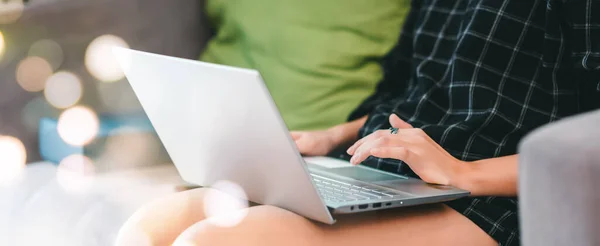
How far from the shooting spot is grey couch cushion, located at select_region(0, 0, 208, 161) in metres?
1.42

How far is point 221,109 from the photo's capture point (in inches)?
32.2

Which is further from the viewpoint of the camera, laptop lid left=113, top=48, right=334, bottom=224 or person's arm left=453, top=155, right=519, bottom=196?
person's arm left=453, top=155, right=519, bottom=196

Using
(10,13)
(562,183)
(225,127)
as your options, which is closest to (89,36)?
(10,13)

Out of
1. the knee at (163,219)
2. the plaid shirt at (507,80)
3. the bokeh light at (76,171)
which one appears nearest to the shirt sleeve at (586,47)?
the plaid shirt at (507,80)

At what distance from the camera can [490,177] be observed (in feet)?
3.21

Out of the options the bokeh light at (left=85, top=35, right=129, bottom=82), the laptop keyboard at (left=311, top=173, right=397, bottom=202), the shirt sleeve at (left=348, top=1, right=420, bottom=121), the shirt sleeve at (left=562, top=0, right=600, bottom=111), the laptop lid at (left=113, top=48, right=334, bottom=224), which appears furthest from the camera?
the bokeh light at (left=85, top=35, right=129, bottom=82)

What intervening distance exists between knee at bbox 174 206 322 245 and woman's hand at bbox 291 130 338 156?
39 centimetres

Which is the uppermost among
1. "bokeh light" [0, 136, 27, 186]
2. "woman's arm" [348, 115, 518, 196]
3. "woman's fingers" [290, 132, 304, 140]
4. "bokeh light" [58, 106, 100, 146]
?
"woman's arm" [348, 115, 518, 196]

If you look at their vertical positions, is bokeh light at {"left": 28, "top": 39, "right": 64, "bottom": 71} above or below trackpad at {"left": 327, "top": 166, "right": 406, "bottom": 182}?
below

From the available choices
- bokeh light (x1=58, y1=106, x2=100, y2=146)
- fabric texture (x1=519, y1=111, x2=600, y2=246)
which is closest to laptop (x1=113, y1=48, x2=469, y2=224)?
fabric texture (x1=519, y1=111, x2=600, y2=246)

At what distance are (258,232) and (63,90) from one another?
0.78 metres

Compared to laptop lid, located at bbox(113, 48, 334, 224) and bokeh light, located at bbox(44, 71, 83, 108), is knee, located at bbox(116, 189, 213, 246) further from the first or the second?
bokeh light, located at bbox(44, 71, 83, 108)

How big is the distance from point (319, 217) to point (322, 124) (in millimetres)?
610

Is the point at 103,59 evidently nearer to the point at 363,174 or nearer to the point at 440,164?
the point at 363,174
